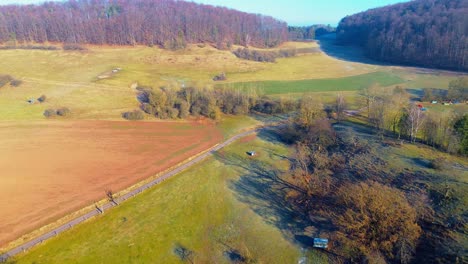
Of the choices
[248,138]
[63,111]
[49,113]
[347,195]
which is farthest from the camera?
[63,111]

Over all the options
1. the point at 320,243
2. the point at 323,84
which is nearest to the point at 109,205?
the point at 320,243

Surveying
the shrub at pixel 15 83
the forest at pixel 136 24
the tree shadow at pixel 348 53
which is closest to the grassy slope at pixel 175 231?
the shrub at pixel 15 83

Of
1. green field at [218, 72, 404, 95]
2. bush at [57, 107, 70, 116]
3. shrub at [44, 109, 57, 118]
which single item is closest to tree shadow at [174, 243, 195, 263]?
bush at [57, 107, 70, 116]

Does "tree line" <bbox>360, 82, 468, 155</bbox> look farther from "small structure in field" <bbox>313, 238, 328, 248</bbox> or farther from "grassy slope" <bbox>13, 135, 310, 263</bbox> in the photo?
"grassy slope" <bbox>13, 135, 310, 263</bbox>

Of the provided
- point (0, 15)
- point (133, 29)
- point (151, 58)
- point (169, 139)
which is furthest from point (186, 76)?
point (0, 15)

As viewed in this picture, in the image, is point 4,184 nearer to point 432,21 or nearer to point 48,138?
point 48,138

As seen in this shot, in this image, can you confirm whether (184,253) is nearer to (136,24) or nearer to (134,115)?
(134,115)
